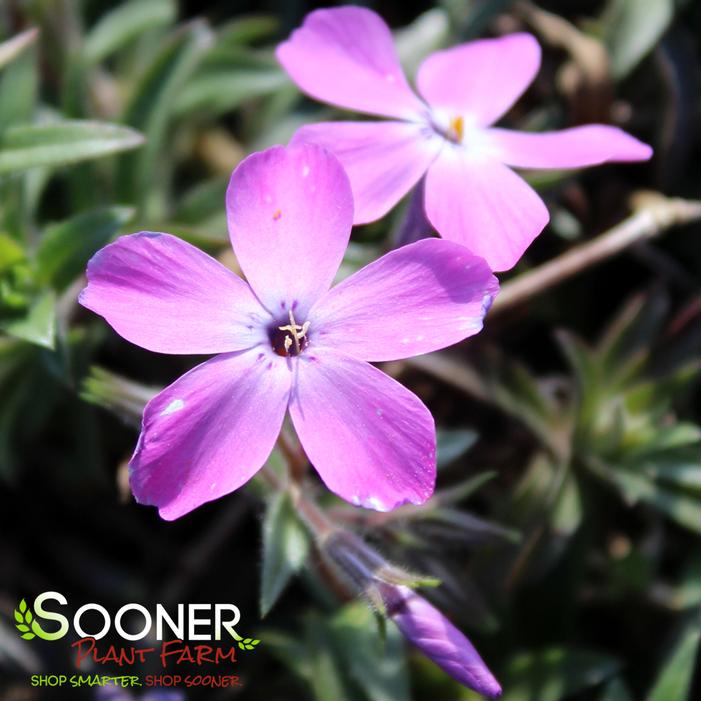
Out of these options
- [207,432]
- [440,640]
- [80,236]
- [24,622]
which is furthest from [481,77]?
[24,622]

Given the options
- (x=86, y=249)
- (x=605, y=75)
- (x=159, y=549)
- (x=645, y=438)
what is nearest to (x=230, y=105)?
(x=86, y=249)

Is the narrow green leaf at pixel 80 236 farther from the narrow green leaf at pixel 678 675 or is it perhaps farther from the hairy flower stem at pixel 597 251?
the narrow green leaf at pixel 678 675

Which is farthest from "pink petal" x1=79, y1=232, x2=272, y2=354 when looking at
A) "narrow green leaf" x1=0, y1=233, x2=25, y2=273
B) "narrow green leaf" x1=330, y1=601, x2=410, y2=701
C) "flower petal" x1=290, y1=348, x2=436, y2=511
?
"narrow green leaf" x1=330, y1=601, x2=410, y2=701

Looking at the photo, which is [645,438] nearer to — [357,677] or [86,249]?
[357,677]

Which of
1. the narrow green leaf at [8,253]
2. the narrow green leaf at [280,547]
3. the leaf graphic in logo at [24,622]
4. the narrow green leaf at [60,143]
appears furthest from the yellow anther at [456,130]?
the leaf graphic in logo at [24,622]

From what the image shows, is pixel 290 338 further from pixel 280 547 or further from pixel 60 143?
pixel 60 143
